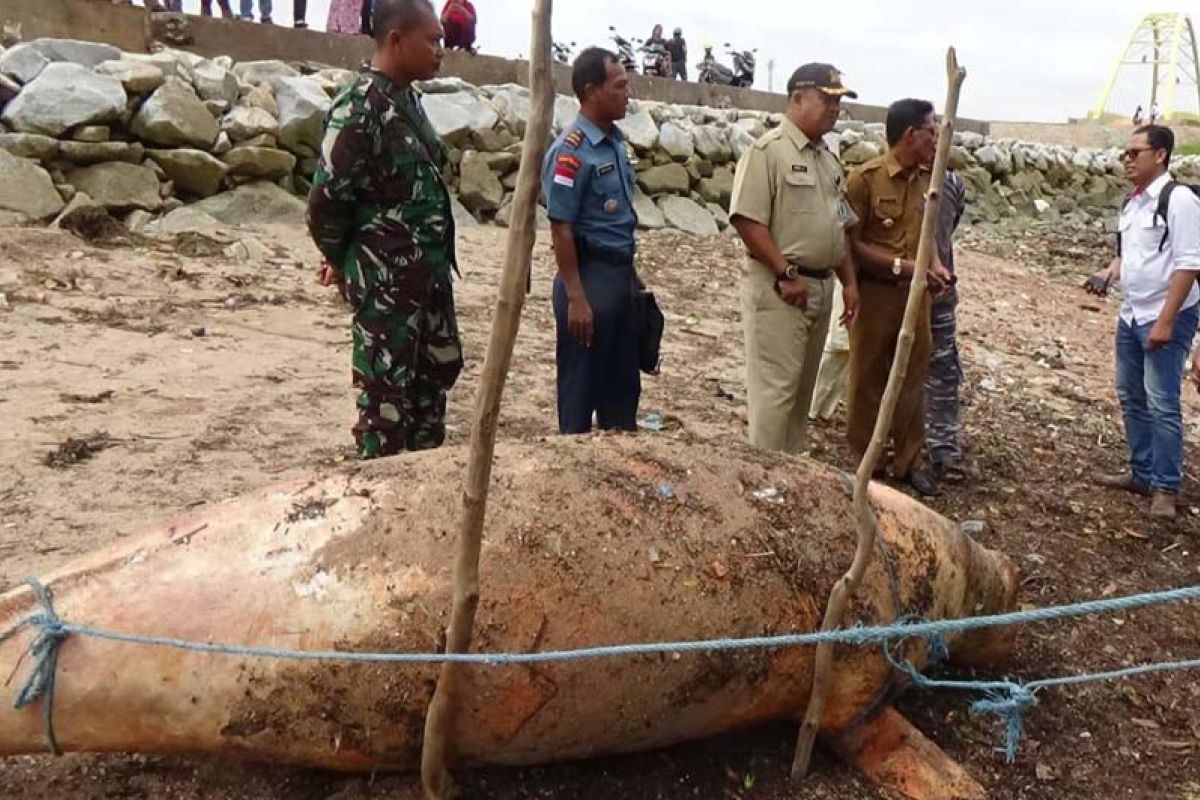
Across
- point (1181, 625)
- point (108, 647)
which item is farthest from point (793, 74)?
point (108, 647)

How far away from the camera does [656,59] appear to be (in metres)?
17.5

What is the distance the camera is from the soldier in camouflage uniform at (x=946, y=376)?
505cm

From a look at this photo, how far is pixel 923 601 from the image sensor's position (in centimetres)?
287

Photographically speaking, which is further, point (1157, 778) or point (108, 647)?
point (1157, 778)

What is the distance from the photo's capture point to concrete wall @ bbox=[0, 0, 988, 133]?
864cm

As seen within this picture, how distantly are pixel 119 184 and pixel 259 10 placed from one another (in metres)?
4.49

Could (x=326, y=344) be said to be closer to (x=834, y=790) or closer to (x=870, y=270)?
(x=870, y=270)

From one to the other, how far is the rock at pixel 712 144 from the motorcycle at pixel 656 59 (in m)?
4.48

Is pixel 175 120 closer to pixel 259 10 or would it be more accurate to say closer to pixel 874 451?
pixel 259 10

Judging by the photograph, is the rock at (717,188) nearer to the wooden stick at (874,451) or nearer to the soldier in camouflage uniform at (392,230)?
the soldier in camouflage uniform at (392,230)

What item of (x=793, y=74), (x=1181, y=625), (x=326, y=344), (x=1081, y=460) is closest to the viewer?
(x=1181, y=625)

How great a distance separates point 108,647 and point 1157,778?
9.02 ft

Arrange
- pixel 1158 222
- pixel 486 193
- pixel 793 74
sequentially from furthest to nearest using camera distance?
pixel 486 193, pixel 1158 222, pixel 793 74

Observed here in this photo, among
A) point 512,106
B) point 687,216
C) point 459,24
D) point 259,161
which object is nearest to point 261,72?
point 259,161
